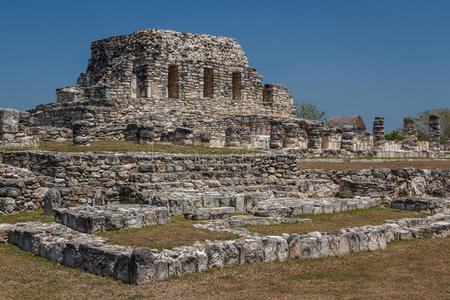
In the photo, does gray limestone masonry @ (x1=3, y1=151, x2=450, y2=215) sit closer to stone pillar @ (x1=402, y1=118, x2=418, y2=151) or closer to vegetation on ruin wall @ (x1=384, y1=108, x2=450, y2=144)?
stone pillar @ (x1=402, y1=118, x2=418, y2=151)

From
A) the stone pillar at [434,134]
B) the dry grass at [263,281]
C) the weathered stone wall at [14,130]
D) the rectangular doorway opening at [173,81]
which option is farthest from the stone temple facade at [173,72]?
the dry grass at [263,281]

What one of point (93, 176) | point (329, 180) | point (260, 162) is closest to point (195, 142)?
point (260, 162)

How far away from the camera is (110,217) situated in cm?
1080

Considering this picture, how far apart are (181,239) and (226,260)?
980mm

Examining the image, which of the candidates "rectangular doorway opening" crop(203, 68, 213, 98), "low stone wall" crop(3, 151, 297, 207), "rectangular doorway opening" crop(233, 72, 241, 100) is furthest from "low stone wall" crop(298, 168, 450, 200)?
"rectangular doorway opening" crop(233, 72, 241, 100)

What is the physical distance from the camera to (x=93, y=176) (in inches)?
616

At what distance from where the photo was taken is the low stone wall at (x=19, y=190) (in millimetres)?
13586

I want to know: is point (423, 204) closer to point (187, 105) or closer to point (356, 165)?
point (356, 165)

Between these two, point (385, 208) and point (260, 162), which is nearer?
point (385, 208)

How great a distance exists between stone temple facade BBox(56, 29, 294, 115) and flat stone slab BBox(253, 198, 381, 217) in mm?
13260

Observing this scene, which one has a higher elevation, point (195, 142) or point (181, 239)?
point (195, 142)

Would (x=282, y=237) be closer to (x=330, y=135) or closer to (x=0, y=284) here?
(x=0, y=284)

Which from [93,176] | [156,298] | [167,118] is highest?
[167,118]

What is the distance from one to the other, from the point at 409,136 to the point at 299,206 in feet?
73.0
